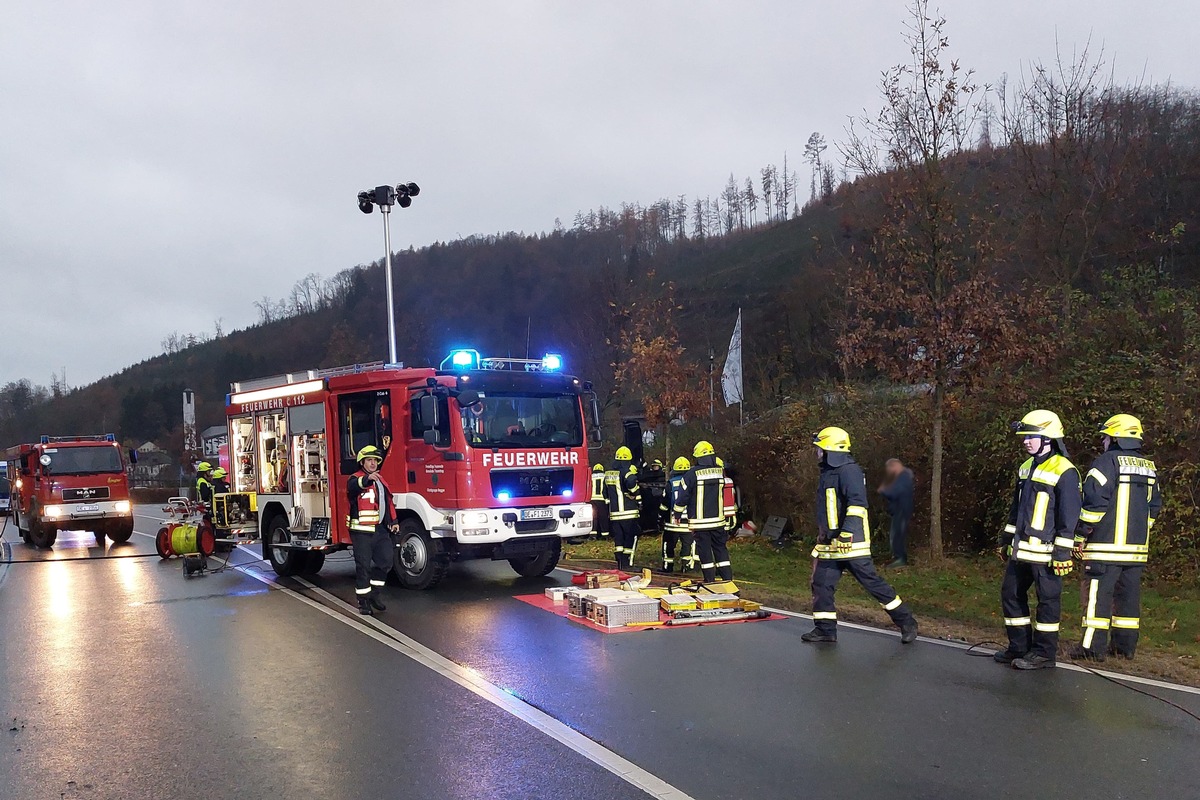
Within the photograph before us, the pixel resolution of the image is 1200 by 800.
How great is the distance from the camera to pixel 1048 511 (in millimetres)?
6734

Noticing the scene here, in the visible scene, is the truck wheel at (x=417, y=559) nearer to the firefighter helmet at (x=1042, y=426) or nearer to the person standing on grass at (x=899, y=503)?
the person standing on grass at (x=899, y=503)

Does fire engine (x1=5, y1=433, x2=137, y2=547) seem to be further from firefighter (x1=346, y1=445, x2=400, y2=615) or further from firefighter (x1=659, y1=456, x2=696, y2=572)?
firefighter (x1=659, y1=456, x2=696, y2=572)

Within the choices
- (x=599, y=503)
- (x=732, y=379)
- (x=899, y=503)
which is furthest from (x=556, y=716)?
(x=732, y=379)

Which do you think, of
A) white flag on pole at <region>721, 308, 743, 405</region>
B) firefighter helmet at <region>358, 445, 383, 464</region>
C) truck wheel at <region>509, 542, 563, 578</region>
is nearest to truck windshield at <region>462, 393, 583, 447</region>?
firefighter helmet at <region>358, 445, 383, 464</region>

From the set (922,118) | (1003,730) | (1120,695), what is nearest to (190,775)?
(1003,730)

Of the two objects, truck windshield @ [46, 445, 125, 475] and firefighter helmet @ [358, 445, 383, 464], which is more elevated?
firefighter helmet @ [358, 445, 383, 464]

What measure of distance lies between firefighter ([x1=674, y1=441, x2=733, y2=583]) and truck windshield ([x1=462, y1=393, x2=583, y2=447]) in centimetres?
183

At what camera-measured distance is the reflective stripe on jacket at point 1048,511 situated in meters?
6.67

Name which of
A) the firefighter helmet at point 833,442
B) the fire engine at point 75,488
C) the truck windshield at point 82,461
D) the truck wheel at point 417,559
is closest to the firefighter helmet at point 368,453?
the truck wheel at point 417,559

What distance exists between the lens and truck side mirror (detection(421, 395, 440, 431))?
10.6 m

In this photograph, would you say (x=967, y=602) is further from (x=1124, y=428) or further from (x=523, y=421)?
(x=523, y=421)

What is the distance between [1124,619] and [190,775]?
6.54 m

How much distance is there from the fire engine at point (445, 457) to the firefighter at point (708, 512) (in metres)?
1.58

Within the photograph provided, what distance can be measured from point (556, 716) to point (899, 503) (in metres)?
8.46
